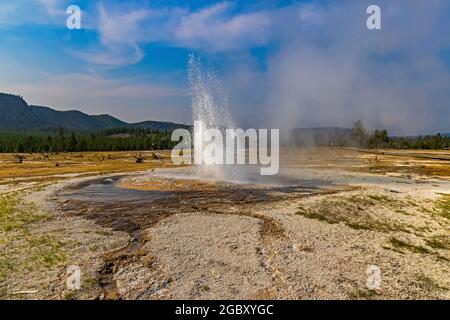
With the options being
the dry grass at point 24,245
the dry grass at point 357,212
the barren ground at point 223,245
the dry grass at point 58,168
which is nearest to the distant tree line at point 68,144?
the dry grass at point 58,168

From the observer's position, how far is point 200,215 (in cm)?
2091

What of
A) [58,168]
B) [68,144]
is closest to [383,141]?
[68,144]

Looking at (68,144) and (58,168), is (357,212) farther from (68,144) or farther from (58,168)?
(68,144)

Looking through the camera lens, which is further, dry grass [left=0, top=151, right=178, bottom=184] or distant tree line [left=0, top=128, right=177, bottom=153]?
distant tree line [left=0, top=128, right=177, bottom=153]

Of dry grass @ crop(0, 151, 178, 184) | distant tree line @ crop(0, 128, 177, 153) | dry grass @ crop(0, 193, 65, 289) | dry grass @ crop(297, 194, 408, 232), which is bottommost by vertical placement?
dry grass @ crop(297, 194, 408, 232)

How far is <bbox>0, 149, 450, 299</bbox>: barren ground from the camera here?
11328 millimetres

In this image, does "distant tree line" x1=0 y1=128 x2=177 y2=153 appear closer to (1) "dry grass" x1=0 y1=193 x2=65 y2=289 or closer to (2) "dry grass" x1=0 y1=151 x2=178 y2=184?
(2) "dry grass" x1=0 y1=151 x2=178 y2=184

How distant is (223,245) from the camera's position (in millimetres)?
15445

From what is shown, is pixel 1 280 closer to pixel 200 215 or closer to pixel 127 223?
pixel 127 223

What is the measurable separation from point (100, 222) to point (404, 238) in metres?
16.6

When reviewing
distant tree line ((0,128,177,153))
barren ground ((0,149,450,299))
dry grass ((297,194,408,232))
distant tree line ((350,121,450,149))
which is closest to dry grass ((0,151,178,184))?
barren ground ((0,149,450,299))

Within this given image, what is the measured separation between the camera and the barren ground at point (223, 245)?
446 inches

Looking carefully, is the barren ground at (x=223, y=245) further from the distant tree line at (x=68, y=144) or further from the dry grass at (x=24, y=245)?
the distant tree line at (x=68, y=144)
